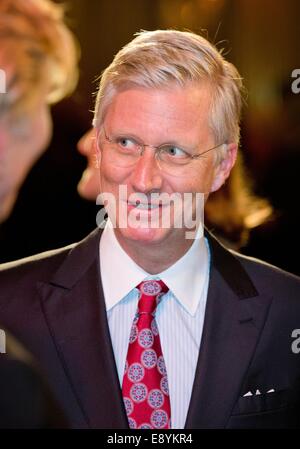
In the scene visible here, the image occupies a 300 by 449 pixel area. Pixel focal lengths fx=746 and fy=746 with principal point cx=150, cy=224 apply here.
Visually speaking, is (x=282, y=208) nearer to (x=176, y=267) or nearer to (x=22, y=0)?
(x=176, y=267)

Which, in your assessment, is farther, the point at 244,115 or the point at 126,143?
the point at 244,115

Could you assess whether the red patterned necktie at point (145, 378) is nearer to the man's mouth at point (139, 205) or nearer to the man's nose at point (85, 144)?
the man's mouth at point (139, 205)

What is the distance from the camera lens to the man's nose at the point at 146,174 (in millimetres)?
1908

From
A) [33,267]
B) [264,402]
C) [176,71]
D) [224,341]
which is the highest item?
[176,71]

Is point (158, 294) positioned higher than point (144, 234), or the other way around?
point (144, 234)

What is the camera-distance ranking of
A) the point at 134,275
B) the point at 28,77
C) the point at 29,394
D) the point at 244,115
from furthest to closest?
1. the point at 244,115
2. the point at 28,77
3. the point at 134,275
4. the point at 29,394

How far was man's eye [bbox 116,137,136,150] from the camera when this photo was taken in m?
1.94

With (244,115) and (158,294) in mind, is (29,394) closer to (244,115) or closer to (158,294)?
(158,294)

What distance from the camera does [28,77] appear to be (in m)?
2.29

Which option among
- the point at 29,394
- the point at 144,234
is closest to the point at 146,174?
the point at 144,234

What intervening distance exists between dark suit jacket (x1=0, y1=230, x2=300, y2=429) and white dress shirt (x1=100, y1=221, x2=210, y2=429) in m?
0.04

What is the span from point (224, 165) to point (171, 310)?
17.7 inches
